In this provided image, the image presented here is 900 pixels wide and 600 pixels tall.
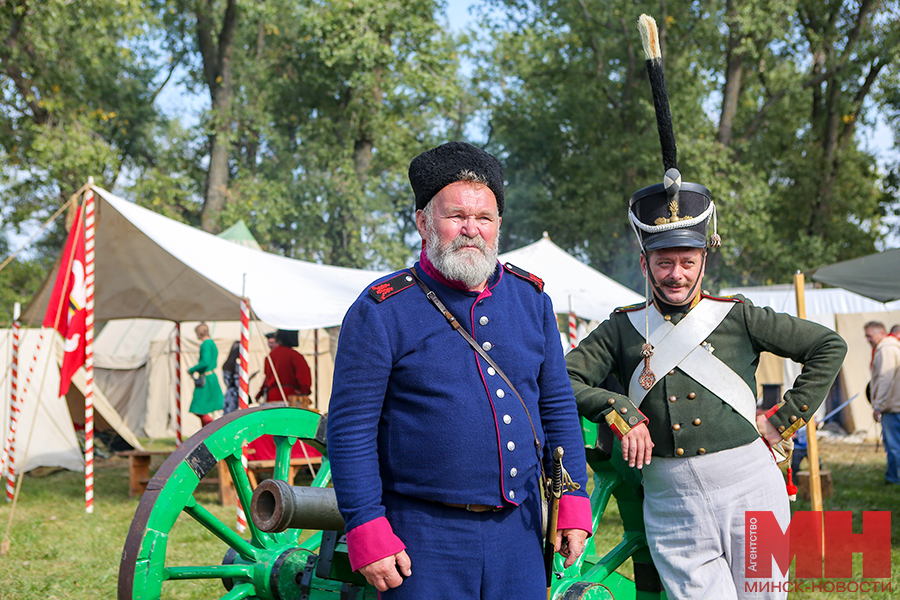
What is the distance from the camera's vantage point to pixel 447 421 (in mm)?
1928

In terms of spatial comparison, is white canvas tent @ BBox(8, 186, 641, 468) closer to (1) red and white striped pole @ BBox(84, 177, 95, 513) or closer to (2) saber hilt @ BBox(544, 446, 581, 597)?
(1) red and white striped pole @ BBox(84, 177, 95, 513)

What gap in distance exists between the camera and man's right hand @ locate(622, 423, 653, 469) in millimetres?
2537

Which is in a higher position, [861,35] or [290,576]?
[861,35]

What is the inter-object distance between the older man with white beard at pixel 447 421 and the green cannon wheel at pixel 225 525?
969 mm

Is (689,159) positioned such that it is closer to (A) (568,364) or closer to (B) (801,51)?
(B) (801,51)

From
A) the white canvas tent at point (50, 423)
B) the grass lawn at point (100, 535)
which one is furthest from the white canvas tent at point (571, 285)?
the white canvas tent at point (50, 423)

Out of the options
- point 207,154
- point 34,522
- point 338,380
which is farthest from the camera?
point 207,154

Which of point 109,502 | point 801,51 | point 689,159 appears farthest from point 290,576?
point 801,51

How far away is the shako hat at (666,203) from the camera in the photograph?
8.66 ft

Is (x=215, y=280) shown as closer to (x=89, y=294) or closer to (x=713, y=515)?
(x=89, y=294)

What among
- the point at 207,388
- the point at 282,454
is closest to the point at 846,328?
the point at 207,388

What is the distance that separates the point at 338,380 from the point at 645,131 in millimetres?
19939

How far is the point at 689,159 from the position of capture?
1742cm

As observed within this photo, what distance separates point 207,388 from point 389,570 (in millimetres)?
8210
